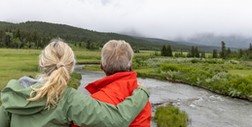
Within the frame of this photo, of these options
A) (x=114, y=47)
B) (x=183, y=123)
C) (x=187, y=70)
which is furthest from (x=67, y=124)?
(x=187, y=70)

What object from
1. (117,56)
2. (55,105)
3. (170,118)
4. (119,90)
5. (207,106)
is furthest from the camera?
(207,106)

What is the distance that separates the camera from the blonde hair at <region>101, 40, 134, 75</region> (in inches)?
181

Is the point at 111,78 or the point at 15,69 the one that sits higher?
the point at 111,78

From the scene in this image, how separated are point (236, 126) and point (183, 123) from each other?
12.0ft

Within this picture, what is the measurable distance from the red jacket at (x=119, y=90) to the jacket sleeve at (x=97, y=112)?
199 mm

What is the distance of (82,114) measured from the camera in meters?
3.94

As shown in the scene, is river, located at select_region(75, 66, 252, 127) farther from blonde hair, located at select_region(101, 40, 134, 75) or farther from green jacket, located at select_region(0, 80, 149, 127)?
green jacket, located at select_region(0, 80, 149, 127)

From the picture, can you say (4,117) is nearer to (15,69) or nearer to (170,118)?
(170,118)

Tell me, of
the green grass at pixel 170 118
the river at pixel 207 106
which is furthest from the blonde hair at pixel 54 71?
the river at pixel 207 106

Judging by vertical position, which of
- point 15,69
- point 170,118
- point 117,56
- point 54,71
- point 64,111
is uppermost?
point 117,56

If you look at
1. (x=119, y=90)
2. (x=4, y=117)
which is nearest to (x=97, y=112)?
(x=119, y=90)

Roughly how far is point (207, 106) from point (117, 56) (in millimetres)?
24930

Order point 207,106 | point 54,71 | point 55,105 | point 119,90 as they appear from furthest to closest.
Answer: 1. point 207,106
2. point 119,90
3. point 54,71
4. point 55,105

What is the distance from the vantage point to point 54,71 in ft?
13.5
